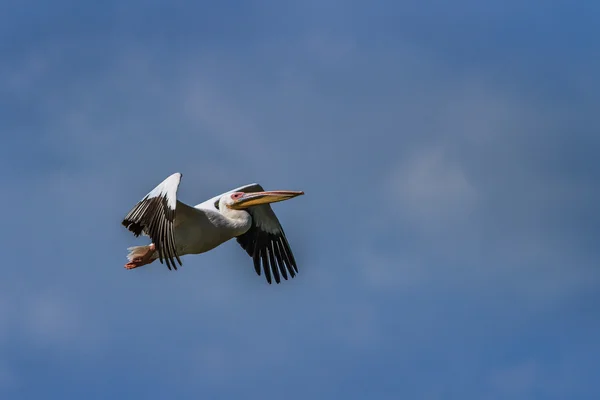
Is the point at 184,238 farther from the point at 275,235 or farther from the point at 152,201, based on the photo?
the point at 275,235

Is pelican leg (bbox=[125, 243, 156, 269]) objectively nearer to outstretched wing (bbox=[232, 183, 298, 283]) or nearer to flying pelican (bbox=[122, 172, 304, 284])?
flying pelican (bbox=[122, 172, 304, 284])

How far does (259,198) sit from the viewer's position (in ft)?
74.7

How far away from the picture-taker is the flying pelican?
20703 mm

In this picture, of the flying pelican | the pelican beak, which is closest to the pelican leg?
the flying pelican

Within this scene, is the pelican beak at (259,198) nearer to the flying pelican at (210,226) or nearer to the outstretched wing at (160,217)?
the flying pelican at (210,226)

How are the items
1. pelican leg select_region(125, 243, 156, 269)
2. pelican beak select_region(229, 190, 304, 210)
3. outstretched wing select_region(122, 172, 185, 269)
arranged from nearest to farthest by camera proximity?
outstretched wing select_region(122, 172, 185, 269) < pelican leg select_region(125, 243, 156, 269) < pelican beak select_region(229, 190, 304, 210)

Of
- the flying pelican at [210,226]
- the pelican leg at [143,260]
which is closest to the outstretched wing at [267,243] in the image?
the flying pelican at [210,226]

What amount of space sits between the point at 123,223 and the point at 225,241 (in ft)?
6.57

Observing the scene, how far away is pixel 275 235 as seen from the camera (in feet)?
80.0

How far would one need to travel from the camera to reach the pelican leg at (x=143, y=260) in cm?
2169

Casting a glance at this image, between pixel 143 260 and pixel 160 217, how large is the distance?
1.37 m

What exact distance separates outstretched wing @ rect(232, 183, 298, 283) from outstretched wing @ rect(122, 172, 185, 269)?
318 centimetres

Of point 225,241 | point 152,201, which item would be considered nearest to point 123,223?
point 152,201

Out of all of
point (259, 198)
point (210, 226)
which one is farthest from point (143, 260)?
point (259, 198)
